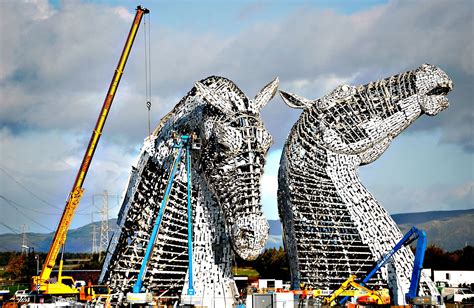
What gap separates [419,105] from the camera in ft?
107

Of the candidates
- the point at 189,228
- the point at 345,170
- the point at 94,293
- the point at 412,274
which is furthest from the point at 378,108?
the point at 94,293

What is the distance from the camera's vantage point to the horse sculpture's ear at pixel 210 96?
23703mm

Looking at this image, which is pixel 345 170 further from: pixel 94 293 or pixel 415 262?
pixel 94 293

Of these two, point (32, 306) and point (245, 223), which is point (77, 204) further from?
point (245, 223)

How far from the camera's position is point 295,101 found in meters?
34.2

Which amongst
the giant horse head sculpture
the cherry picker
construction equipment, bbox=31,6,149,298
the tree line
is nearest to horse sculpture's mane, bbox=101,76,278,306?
construction equipment, bbox=31,6,149,298

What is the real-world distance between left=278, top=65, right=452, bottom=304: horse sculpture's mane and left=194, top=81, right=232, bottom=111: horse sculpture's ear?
32.7ft

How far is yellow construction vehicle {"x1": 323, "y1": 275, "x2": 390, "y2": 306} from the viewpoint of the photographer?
31938 millimetres

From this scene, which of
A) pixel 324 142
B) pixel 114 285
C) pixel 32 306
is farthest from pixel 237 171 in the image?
pixel 324 142

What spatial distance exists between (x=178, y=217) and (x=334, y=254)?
10.2 meters

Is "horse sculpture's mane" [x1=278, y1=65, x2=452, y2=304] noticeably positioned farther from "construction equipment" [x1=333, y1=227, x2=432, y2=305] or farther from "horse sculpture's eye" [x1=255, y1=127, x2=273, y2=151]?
"horse sculpture's eye" [x1=255, y1=127, x2=273, y2=151]

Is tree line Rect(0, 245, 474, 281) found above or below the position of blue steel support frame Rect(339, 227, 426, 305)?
above

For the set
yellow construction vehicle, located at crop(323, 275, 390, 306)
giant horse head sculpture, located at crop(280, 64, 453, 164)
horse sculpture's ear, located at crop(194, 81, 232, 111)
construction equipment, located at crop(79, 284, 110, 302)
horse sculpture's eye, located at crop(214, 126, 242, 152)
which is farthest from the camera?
giant horse head sculpture, located at crop(280, 64, 453, 164)

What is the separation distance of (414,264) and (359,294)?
338 centimetres
